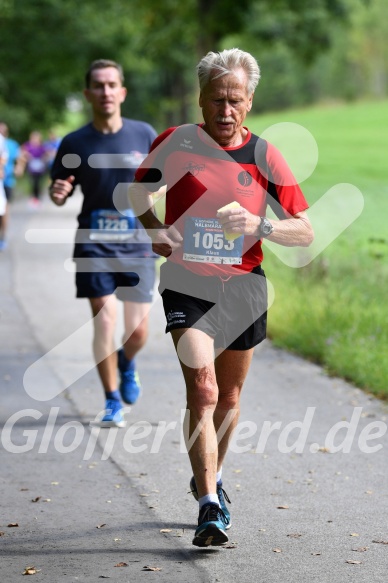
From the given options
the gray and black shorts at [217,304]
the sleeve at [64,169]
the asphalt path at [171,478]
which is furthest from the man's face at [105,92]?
the gray and black shorts at [217,304]

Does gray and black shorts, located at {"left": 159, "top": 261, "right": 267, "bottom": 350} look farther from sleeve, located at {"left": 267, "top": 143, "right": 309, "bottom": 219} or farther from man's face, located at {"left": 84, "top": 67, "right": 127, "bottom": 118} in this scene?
man's face, located at {"left": 84, "top": 67, "right": 127, "bottom": 118}

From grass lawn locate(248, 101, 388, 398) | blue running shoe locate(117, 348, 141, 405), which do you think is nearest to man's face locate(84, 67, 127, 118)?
grass lawn locate(248, 101, 388, 398)

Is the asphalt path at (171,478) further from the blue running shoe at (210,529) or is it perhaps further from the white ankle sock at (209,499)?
the white ankle sock at (209,499)

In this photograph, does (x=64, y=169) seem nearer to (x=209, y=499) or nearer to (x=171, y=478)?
(x=171, y=478)

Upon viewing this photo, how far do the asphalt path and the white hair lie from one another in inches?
78.0

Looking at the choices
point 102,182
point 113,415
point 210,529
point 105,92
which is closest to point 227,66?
point 210,529

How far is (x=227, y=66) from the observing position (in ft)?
17.1

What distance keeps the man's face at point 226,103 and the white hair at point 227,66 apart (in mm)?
23

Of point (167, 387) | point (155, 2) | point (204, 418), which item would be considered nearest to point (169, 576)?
point (204, 418)

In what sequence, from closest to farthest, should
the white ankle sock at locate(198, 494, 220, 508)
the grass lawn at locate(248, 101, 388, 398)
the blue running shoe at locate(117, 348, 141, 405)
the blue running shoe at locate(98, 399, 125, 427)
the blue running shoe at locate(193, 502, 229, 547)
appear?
the blue running shoe at locate(193, 502, 229, 547) → the white ankle sock at locate(198, 494, 220, 508) → the blue running shoe at locate(98, 399, 125, 427) → the blue running shoe at locate(117, 348, 141, 405) → the grass lawn at locate(248, 101, 388, 398)

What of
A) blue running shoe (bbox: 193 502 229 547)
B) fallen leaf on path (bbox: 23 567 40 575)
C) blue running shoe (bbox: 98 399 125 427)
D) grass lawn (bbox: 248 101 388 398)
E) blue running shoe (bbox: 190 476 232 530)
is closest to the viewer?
fallen leaf on path (bbox: 23 567 40 575)

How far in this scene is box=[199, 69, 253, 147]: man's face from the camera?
17.0ft

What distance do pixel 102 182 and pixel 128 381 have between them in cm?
139

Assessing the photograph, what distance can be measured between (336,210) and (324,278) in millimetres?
7466
